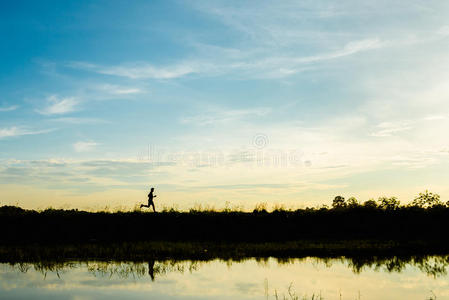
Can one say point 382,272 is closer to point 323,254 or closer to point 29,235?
point 323,254

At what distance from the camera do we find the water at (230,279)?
13.4 m

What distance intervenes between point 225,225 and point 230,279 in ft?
56.1

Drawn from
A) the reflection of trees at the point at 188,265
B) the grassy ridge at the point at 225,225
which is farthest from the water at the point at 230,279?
the grassy ridge at the point at 225,225

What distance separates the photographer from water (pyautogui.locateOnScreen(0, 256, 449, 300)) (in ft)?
43.9

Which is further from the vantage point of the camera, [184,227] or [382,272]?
[184,227]

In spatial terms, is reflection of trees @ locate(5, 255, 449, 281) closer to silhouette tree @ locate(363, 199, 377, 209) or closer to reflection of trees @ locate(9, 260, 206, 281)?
reflection of trees @ locate(9, 260, 206, 281)

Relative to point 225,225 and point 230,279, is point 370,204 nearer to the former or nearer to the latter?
point 225,225

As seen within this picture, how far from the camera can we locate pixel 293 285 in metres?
14.7

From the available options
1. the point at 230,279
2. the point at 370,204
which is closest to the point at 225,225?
the point at 370,204

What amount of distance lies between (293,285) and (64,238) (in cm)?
2106

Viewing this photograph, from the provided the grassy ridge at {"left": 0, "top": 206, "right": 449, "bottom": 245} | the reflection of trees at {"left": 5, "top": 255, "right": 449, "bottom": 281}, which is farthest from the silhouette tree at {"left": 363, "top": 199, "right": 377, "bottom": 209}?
the reflection of trees at {"left": 5, "top": 255, "right": 449, "bottom": 281}

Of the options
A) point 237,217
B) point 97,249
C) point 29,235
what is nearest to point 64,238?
point 29,235

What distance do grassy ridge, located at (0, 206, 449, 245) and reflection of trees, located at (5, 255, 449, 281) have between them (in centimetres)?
996

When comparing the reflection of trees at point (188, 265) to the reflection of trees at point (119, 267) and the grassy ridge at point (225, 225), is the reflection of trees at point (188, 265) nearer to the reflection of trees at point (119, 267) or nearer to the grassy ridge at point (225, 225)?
the reflection of trees at point (119, 267)
